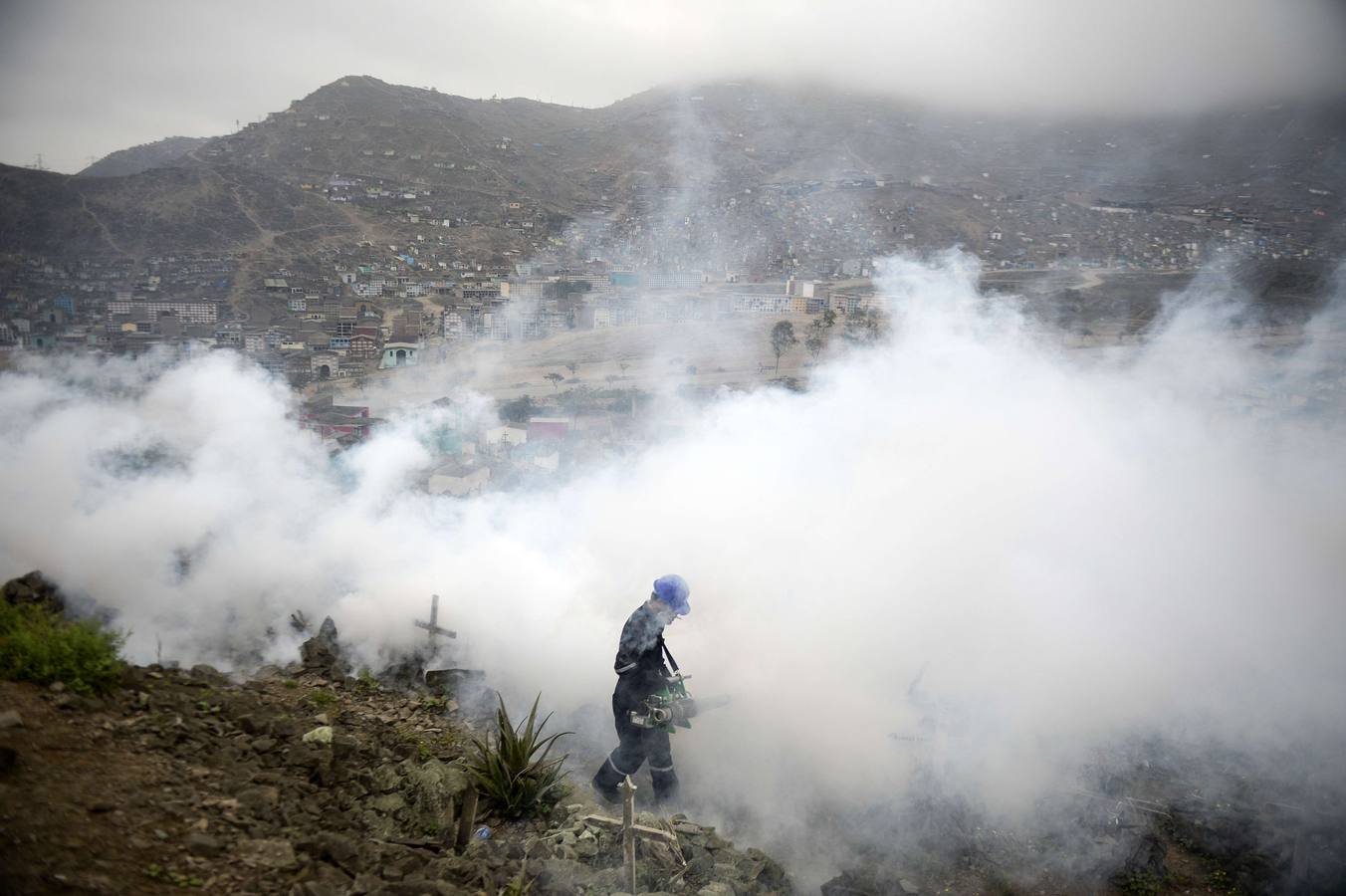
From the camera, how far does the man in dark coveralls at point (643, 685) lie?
5.73 m

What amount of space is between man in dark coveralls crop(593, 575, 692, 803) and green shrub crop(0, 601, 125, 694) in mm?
3241

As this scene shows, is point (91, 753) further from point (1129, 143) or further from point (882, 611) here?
point (1129, 143)

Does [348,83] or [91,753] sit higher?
[348,83]

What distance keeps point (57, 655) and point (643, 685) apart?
12.2 feet

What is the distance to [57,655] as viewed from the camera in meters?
4.12

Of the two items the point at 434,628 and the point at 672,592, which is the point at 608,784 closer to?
the point at 672,592

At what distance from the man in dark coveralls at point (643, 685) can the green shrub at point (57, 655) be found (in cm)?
324

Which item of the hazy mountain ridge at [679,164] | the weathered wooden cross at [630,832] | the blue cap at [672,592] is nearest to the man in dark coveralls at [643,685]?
the blue cap at [672,592]

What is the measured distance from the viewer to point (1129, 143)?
70125mm

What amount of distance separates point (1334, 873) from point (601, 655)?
6224mm

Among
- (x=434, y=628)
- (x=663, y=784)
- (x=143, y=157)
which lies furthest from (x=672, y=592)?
(x=143, y=157)

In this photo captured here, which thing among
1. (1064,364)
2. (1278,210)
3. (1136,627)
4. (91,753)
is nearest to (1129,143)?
(1278,210)

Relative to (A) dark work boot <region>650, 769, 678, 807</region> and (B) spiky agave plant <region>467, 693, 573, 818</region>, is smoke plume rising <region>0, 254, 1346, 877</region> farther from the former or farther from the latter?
(B) spiky agave plant <region>467, 693, 573, 818</region>

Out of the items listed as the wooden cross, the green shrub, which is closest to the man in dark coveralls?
the wooden cross
